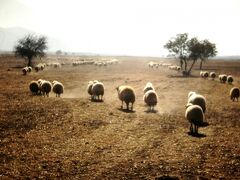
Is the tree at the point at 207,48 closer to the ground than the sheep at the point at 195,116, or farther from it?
farther from it

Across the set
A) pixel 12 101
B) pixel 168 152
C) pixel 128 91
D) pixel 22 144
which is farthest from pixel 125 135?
pixel 12 101

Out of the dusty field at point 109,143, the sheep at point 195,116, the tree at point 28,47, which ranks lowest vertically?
the dusty field at point 109,143

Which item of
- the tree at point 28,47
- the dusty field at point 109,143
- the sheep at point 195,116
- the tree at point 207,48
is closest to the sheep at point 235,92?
the dusty field at point 109,143

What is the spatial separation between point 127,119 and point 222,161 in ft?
29.5

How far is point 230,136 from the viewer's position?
59.9 feet

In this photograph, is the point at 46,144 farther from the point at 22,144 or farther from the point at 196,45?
the point at 196,45

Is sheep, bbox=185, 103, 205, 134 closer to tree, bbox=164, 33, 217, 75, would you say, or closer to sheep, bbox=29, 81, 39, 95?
sheep, bbox=29, 81, 39, 95

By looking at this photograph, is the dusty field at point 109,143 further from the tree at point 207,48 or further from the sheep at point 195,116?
the tree at point 207,48

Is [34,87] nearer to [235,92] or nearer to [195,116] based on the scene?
[195,116]

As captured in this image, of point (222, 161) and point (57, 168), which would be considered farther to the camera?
point (222, 161)

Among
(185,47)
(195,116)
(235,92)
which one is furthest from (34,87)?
(185,47)

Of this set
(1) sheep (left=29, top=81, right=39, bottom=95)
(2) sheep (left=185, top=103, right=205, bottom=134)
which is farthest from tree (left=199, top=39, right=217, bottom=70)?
(2) sheep (left=185, top=103, right=205, bottom=134)

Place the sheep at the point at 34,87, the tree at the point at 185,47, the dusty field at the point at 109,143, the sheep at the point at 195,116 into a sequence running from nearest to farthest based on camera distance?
1. the dusty field at the point at 109,143
2. the sheep at the point at 195,116
3. the sheep at the point at 34,87
4. the tree at the point at 185,47

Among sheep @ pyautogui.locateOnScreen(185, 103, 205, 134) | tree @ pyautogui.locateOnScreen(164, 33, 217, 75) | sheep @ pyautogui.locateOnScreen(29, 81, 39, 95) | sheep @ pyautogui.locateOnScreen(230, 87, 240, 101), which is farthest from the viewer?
tree @ pyautogui.locateOnScreen(164, 33, 217, 75)
